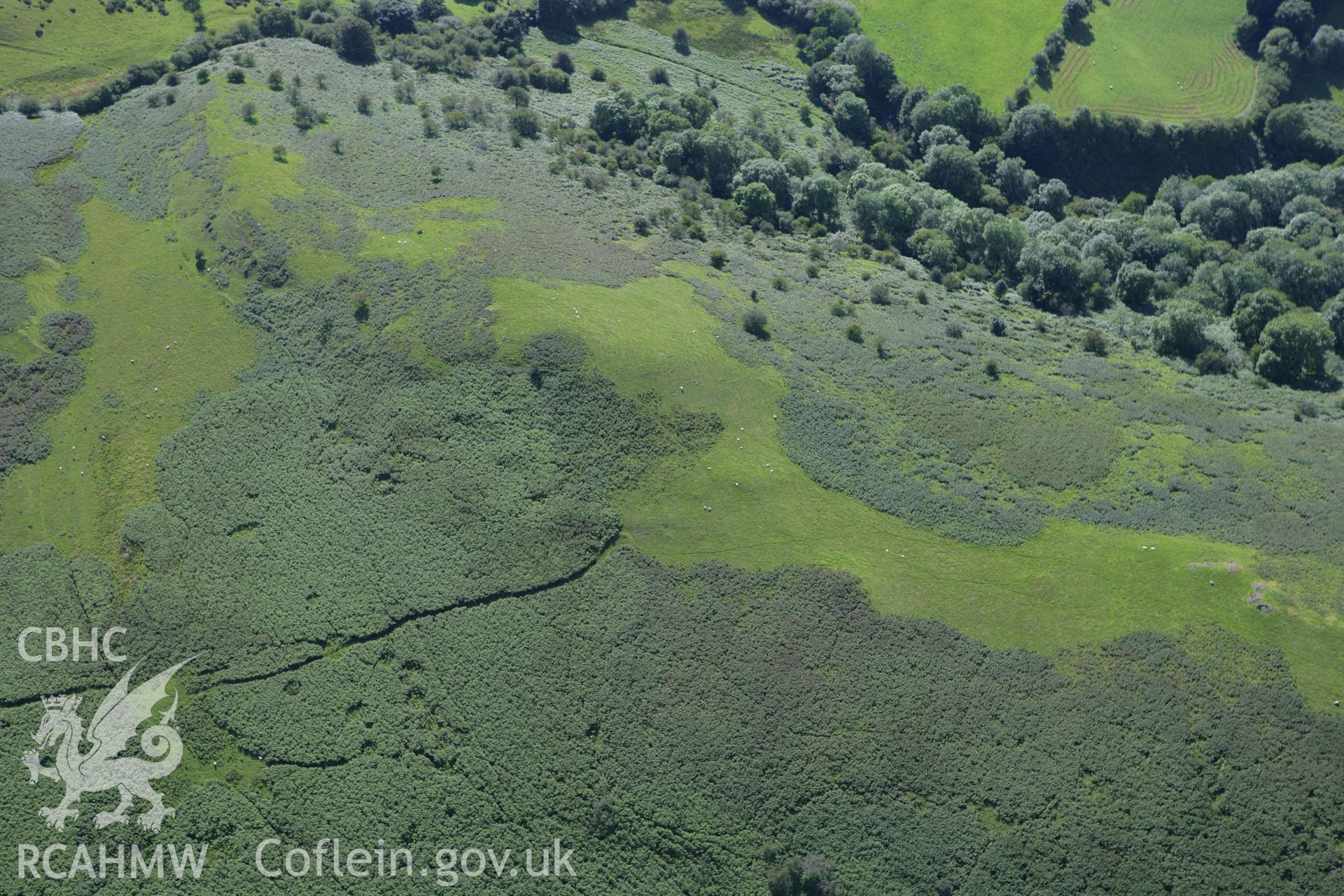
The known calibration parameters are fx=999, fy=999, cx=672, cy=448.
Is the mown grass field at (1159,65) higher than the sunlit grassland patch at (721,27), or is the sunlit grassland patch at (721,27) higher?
the mown grass field at (1159,65)

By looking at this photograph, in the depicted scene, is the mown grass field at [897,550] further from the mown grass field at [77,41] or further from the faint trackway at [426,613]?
the mown grass field at [77,41]

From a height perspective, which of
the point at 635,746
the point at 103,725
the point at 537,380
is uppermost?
the point at 537,380

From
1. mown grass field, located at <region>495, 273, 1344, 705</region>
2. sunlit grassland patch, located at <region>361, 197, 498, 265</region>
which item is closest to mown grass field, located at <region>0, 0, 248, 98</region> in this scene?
sunlit grassland patch, located at <region>361, 197, 498, 265</region>

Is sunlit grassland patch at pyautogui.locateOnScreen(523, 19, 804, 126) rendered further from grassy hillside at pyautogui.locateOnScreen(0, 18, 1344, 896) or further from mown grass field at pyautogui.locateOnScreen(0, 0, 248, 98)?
mown grass field at pyautogui.locateOnScreen(0, 0, 248, 98)

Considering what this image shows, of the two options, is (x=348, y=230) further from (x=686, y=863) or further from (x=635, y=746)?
(x=686, y=863)

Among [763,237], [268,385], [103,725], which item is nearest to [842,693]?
[103,725]

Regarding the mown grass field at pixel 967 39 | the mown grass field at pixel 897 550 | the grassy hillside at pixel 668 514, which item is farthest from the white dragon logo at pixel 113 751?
the mown grass field at pixel 967 39
